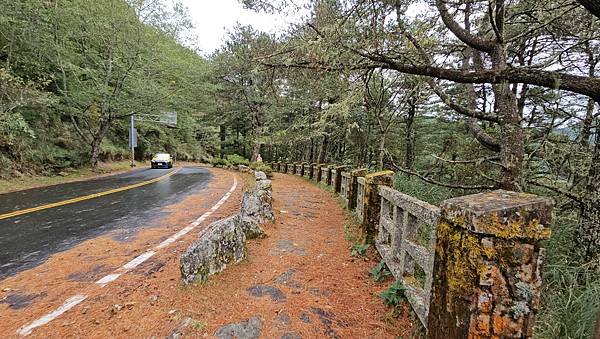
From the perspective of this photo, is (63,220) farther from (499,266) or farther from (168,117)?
(168,117)

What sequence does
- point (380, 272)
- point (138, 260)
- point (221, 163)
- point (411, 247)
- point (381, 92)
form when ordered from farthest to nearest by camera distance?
1. point (221, 163)
2. point (381, 92)
3. point (138, 260)
4. point (380, 272)
5. point (411, 247)

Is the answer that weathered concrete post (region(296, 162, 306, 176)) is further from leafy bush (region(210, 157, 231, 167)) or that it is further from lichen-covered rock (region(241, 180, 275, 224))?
lichen-covered rock (region(241, 180, 275, 224))

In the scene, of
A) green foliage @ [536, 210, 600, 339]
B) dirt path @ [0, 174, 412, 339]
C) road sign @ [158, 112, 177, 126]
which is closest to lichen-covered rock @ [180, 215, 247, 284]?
dirt path @ [0, 174, 412, 339]

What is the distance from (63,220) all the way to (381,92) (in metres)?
8.81

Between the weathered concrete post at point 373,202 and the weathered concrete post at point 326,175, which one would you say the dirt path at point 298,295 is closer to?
the weathered concrete post at point 373,202

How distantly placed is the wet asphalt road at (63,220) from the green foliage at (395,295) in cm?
445

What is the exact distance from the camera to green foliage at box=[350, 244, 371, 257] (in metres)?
4.73

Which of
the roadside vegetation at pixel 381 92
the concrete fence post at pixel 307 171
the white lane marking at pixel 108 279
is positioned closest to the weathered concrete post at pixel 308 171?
the concrete fence post at pixel 307 171

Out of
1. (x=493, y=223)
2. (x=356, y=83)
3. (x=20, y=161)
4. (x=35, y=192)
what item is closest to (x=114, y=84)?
(x=20, y=161)

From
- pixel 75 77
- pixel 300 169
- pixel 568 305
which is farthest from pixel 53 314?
pixel 75 77

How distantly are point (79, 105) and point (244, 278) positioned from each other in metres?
16.6

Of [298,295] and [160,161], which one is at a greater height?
[160,161]

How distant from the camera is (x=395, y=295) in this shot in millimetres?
3186

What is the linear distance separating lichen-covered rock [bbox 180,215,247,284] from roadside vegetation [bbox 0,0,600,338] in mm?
2877
